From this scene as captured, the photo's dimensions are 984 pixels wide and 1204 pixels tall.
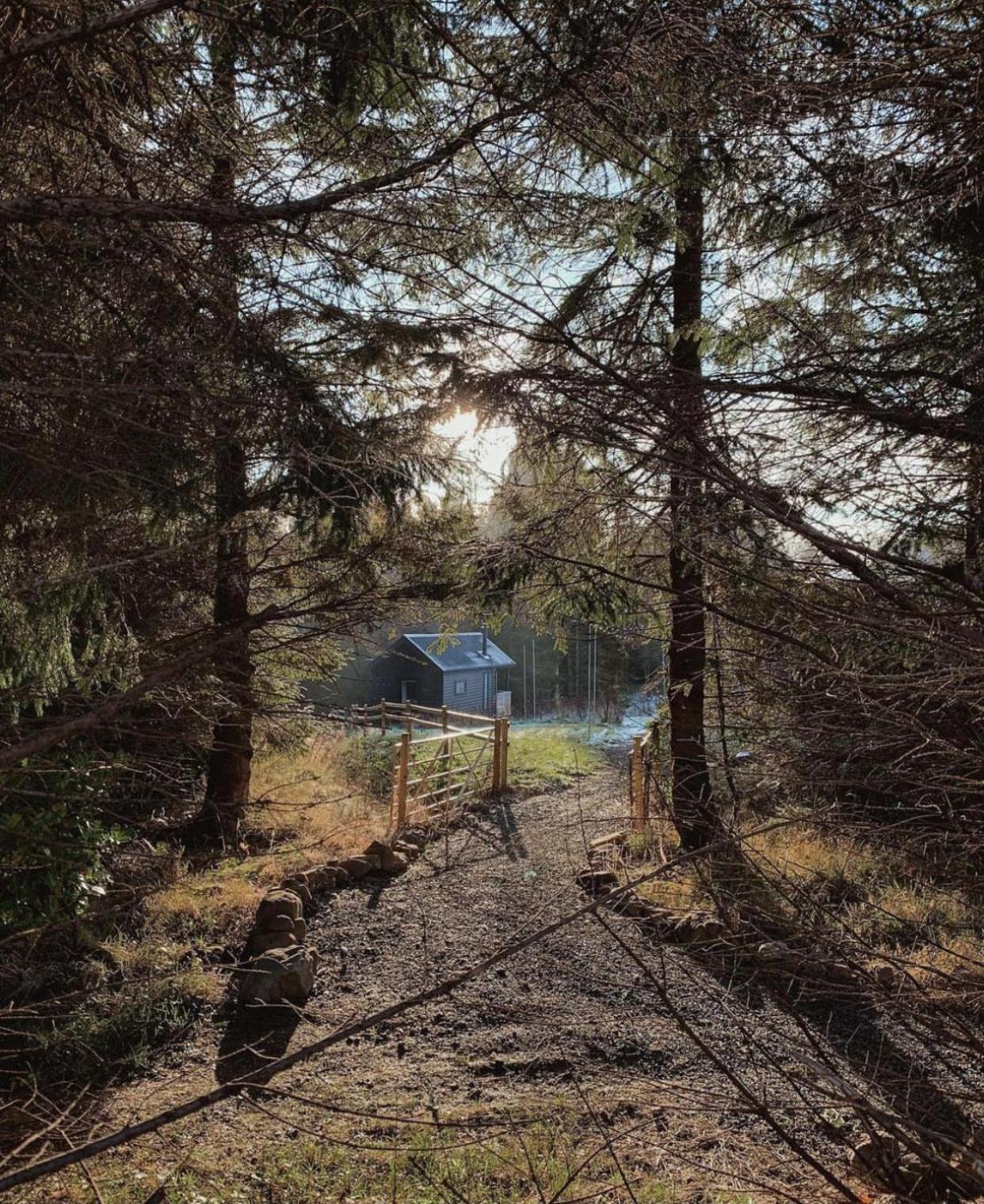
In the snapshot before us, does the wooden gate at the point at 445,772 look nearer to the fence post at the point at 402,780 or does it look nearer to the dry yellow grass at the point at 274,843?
the fence post at the point at 402,780

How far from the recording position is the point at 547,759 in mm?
15711

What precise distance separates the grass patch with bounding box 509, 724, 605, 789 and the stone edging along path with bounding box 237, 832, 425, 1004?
329cm

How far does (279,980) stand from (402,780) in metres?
3.86

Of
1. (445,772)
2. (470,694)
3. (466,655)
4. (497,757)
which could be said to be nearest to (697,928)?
(445,772)

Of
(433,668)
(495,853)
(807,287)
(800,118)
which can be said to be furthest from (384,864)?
(433,668)

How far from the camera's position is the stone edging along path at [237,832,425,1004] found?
5.06 meters

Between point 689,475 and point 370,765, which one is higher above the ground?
point 689,475

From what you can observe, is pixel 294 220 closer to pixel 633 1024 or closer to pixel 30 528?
pixel 30 528

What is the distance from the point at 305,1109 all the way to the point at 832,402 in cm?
389

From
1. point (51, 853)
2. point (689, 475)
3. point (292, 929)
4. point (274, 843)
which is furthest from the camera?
Answer: point (274, 843)

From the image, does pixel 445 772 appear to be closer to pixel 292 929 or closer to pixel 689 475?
pixel 292 929

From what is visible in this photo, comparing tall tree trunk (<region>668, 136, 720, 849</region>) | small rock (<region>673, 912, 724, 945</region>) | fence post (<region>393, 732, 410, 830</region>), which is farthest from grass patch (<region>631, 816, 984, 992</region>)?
fence post (<region>393, 732, 410, 830</region>)

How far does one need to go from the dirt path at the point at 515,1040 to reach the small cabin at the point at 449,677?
54.0ft

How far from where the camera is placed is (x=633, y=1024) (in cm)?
461
